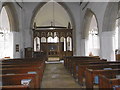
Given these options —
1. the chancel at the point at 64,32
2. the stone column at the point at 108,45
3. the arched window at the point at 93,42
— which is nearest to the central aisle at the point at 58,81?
the chancel at the point at 64,32

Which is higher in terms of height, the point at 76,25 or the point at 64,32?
the point at 76,25

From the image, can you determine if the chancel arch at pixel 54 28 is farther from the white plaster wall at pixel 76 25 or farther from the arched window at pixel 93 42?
the arched window at pixel 93 42

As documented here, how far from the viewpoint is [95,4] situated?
30.9 feet

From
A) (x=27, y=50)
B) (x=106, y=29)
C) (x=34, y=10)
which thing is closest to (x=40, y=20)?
(x=34, y=10)

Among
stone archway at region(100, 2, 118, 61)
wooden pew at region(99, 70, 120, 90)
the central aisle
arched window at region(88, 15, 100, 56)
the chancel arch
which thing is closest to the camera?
wooden pew at region(99, 70, 120, 90)

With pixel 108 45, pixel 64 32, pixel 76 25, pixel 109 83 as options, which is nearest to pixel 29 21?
pixel 64 32

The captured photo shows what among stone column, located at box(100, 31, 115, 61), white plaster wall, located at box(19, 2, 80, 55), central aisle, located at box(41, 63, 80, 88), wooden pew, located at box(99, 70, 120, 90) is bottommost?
central aisle, located at box(41, 63, 80, 88)

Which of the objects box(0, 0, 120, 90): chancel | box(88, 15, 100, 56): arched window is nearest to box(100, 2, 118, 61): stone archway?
A: box(0, 0, 120, 90): chancel

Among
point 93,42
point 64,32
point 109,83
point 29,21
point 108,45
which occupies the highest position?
point 29,21

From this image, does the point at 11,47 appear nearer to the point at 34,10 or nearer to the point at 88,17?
the point at 34,10

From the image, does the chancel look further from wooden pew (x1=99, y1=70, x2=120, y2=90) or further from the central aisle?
wooden pew (x1=99, y1=70, x2=120, y2=90)

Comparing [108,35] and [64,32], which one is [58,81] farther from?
[64,32]

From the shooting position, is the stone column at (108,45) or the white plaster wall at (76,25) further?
the white plaster wall at (76,25)

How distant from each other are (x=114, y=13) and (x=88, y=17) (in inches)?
158
